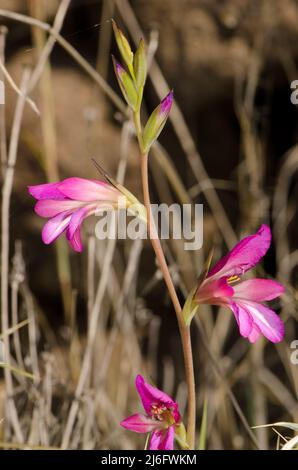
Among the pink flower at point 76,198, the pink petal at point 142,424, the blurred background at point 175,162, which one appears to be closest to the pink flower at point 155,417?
the pink petal at point 142,424

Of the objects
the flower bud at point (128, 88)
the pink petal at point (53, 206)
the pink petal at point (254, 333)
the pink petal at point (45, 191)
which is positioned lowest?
the pink petal at point (254, 333)

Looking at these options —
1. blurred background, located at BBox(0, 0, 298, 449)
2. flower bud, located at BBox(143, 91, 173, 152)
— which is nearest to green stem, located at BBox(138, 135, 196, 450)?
flower bud, located at BBox(143, 91, 173, 152)

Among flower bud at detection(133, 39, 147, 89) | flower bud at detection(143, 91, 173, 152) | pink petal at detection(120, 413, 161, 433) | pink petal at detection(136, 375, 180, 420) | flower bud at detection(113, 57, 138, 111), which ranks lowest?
pink petal at detection(120, 413, 161, 433)

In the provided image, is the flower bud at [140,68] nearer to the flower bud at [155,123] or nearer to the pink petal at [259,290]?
the flower bud at [155,123]

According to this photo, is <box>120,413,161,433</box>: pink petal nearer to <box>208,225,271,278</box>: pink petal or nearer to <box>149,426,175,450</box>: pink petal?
<box>149,426,175,450</box>: pink petal

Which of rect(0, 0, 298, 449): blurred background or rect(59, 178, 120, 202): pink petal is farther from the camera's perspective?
rect(0, 0, 298, 449): blurred background

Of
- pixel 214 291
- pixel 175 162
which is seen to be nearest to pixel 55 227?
pixel 214 291
